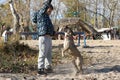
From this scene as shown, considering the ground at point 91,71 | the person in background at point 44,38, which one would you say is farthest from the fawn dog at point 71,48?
the person in background at point 44,38

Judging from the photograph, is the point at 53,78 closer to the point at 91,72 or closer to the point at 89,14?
the point at 91,72

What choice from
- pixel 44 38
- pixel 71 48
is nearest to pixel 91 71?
pixel 71 48

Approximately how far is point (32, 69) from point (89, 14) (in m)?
57.9

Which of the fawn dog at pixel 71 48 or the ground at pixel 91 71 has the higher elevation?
the fawn dog at pixel 71 48

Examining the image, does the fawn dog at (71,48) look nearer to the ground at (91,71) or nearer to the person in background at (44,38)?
the ground at (91,71)

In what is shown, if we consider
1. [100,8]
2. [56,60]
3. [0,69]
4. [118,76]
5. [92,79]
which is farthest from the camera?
[100,8]

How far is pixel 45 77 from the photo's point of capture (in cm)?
877

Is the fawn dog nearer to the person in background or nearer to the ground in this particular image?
the ground

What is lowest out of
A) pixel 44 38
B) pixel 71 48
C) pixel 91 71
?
pixel 91 71

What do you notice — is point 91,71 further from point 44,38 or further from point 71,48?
→ point 44,38

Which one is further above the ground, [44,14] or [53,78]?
[44,14]

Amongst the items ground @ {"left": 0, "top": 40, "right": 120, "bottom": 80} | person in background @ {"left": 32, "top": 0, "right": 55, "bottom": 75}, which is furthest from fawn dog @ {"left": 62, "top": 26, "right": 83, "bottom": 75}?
person in background @ {"left": 32, "top": 0, "right": 55, "bottom": 75}

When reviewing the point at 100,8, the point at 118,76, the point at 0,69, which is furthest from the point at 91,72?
the point at 100,8

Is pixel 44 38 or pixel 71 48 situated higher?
pixel 44 38
